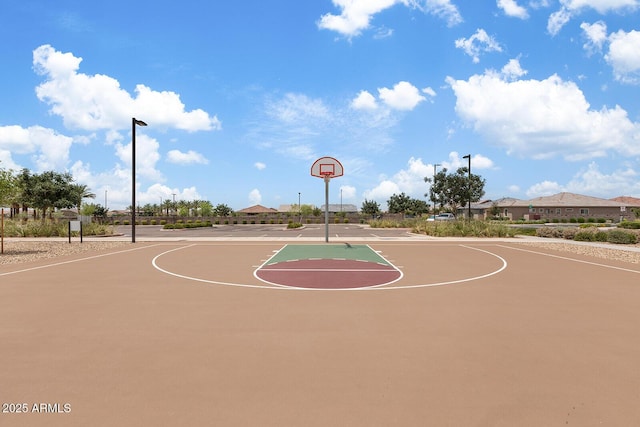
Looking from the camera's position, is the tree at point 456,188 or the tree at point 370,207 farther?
the tree at point 370,207

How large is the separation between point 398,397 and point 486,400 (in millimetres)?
893

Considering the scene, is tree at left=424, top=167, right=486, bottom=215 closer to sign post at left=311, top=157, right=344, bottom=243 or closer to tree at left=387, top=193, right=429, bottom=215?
sign post at left=311, top=157, right=344, bottom=243

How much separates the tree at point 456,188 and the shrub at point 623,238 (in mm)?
13208

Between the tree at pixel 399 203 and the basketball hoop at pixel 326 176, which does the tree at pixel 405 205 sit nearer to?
the tree at pixel 399 203

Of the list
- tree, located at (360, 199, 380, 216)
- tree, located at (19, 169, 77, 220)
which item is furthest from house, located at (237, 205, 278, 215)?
tree, located at (19, 169, 77, 220)

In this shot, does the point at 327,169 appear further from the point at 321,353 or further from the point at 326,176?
the point at 321,353

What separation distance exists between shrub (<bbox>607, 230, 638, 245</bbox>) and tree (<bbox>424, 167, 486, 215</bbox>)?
13208 mm

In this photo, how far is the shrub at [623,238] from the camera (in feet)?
74.5

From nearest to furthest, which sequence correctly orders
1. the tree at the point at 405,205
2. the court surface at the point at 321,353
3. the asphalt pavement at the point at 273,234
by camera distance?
the court surface at the point at 321,353
the asphalt pavement at the point at 273,234
the tree at the point at 405,205

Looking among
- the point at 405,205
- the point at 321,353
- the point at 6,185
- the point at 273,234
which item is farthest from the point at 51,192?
the point at 405,205

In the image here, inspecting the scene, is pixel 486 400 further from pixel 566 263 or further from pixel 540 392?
pixel 566 263

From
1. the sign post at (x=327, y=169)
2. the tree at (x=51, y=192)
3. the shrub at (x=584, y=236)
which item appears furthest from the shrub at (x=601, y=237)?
the tree at (x=51, y=192)

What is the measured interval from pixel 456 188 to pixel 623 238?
14780 millimetres

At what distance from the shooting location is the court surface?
3.57 meters
